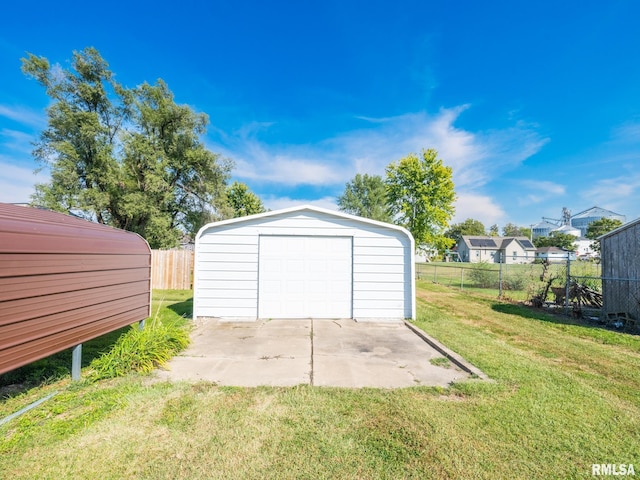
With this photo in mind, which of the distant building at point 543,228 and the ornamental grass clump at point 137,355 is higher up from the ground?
the distant building at point 543,228

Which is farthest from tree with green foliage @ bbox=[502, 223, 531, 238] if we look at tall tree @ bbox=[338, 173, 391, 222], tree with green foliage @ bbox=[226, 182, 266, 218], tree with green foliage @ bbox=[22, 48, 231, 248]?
tree with green foliage @ bbox=[22, 48, 231, 248]

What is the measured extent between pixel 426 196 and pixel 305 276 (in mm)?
15917

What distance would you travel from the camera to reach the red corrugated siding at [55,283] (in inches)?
97.3

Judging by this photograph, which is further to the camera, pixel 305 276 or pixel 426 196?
pixel 426 196

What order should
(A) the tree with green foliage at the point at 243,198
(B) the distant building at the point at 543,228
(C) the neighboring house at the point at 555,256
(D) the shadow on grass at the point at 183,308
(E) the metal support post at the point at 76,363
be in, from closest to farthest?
(E) the metal support post at the point at 76,363 → (D) the shadow on grass at the point at 183,308 → (C) the neighboring house at the point at 555,256 → (A) the tree with green foliage at the point at 243,198 → (B) the distant building at the point at 543,228

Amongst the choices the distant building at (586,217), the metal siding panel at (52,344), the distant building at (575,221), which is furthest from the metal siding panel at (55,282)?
the distant building at (586,217)

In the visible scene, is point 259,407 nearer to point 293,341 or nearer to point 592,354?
point 293,341

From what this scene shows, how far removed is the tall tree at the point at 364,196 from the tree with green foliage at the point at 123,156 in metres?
20.0

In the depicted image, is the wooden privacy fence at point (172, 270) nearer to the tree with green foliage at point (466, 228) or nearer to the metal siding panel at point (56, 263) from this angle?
the metal siding panel at point (56, 263)

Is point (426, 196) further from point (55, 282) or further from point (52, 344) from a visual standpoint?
point (52, 344)

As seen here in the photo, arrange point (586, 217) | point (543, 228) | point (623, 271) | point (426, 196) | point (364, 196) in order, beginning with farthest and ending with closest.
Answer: point (543, 228) → point (586, 217) → point (364, 196) → point (426, 196) → point (623, 271)

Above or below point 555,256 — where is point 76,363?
below

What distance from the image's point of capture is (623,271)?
6992 mm
